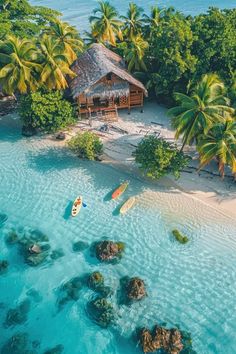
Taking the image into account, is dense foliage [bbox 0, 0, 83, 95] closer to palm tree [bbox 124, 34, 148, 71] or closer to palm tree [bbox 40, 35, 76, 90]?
palm tree [bbox 40, 35, 76, 90]

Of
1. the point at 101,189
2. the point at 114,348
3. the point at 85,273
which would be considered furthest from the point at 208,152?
the point at 114,348

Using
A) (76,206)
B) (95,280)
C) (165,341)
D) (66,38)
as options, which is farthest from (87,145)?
(165,341)

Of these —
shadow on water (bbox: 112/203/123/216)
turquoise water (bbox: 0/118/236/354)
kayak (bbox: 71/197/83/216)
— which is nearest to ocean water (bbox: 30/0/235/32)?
A: turquoise water (bbox: 0/118/236/354)

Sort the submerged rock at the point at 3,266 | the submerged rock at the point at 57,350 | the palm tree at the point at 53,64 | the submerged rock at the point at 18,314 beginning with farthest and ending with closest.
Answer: the palm tree at the point at 53,64 → the submerged rock at the point at 3,266 → the submerged rock at the point at 18,314 → the submerged rock at the point at 57,350

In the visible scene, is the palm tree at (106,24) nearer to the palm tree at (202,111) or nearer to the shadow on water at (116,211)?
the palm tree at (202,111)

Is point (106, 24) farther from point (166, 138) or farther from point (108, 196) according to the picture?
point (108, 196)

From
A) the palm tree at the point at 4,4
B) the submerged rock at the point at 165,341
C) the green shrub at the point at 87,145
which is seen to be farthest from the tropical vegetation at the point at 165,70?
the submerged rock at the point at 165,341
